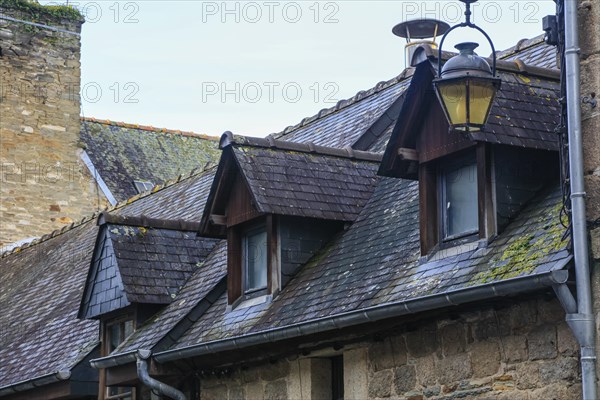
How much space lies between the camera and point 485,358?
9984mm

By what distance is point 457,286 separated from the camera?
10039 millimetres

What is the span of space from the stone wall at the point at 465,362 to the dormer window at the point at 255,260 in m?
1.18

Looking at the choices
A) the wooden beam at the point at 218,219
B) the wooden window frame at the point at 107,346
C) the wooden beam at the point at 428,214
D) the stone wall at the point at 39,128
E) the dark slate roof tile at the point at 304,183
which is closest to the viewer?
the wooden beam at the point at 428,214

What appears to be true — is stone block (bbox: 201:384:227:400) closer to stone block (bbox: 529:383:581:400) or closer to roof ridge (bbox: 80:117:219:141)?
stone block (bbox: 529:383:581:400)

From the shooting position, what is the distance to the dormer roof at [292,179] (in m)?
12.9

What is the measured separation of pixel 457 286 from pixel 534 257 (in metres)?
0.71

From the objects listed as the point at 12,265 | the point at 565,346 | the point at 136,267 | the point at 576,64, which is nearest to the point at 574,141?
the point at 576,64

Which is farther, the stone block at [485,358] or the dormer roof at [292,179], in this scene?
the dormer roof at [292,179]

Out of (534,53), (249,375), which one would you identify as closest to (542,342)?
(249,375)

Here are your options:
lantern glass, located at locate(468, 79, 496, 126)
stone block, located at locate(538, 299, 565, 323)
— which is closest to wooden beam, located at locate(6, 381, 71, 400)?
stone block, located at locate(538, 299, 565, 323)

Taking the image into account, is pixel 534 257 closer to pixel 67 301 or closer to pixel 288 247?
pixel 288 247

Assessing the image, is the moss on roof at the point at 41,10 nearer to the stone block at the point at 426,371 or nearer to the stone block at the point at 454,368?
the stone block at the point at 426,371

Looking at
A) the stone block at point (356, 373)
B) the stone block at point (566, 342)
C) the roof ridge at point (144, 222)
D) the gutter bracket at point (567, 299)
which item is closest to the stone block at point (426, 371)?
the stone block at point (356, 373)

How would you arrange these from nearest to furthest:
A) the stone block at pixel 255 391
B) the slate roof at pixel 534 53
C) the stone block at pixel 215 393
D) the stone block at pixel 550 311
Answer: the stone block at pixel 550 311
the stone block at pixel 255 391
the stone block at pixel 215 393
the slate roof at pixel 534 53
